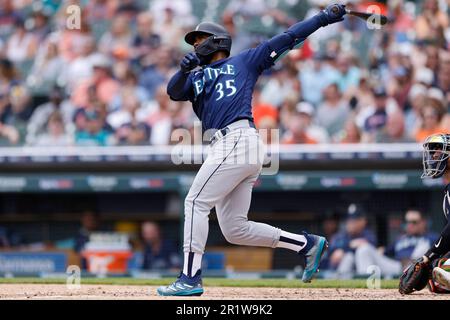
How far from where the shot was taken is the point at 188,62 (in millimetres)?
6332

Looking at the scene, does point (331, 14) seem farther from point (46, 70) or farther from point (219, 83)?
point (46, 70)

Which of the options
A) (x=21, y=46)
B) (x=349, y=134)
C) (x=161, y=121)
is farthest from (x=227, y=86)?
(x=21, y=46)

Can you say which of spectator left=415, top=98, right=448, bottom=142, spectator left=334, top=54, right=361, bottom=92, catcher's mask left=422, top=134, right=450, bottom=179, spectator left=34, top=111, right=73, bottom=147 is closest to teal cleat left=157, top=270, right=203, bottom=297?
catcher's mask left=422, top=134, right=450, bottom=179

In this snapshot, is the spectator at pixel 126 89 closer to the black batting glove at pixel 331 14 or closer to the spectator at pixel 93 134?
the spectator at pixel 93 134

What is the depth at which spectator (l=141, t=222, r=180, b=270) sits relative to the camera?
1140 centimetres

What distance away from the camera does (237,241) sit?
656cm

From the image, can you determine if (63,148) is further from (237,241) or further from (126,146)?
(237,241)

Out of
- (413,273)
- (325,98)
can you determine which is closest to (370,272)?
(325,98)

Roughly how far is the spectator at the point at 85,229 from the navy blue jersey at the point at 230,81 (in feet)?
17.6

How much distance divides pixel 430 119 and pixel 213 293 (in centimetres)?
523

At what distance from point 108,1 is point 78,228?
4224 mm

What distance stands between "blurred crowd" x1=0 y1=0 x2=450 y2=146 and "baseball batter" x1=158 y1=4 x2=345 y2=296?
189 inches

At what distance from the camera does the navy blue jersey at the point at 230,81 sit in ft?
21.0

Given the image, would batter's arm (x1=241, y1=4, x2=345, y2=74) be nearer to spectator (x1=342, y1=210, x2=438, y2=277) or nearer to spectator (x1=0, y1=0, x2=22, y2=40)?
spectator (x1=342, y1=210, x2=438, y2=277)
